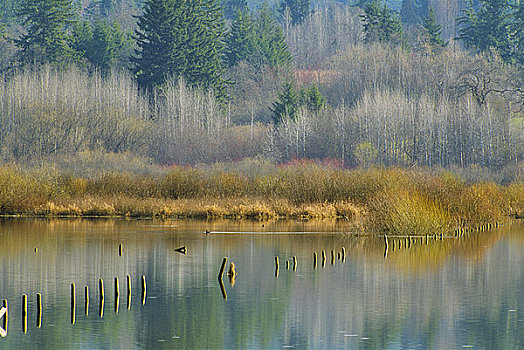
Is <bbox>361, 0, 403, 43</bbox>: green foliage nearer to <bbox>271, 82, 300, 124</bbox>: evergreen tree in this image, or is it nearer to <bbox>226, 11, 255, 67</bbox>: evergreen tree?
<bbox>226, 11, 255, 67</bbox>: evergreen tree

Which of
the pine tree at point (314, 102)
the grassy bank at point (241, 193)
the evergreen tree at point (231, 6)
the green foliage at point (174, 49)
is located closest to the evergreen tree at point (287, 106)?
the pine tree at point (314, 102)

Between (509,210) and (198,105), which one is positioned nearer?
(509,210)

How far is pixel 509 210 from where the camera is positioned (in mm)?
46250

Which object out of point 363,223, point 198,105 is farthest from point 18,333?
point 198,105

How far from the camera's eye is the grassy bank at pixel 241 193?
42.2 meters

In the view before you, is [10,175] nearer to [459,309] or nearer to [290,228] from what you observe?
[290,228]

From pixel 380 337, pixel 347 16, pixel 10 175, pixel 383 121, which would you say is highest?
pixel 347 16

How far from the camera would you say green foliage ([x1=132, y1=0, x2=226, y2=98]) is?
83562 mm

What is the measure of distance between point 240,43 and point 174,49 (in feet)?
60.2

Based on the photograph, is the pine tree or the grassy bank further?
the pine tree

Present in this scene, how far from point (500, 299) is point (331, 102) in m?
68.8

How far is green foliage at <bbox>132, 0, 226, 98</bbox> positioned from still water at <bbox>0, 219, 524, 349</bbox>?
48070 millimetres

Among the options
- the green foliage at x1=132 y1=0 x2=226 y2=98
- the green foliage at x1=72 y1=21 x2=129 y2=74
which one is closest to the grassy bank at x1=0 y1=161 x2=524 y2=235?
the green foliage at x1=132 y1=0 x2=226 y2=98

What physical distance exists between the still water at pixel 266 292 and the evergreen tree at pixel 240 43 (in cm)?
6477
